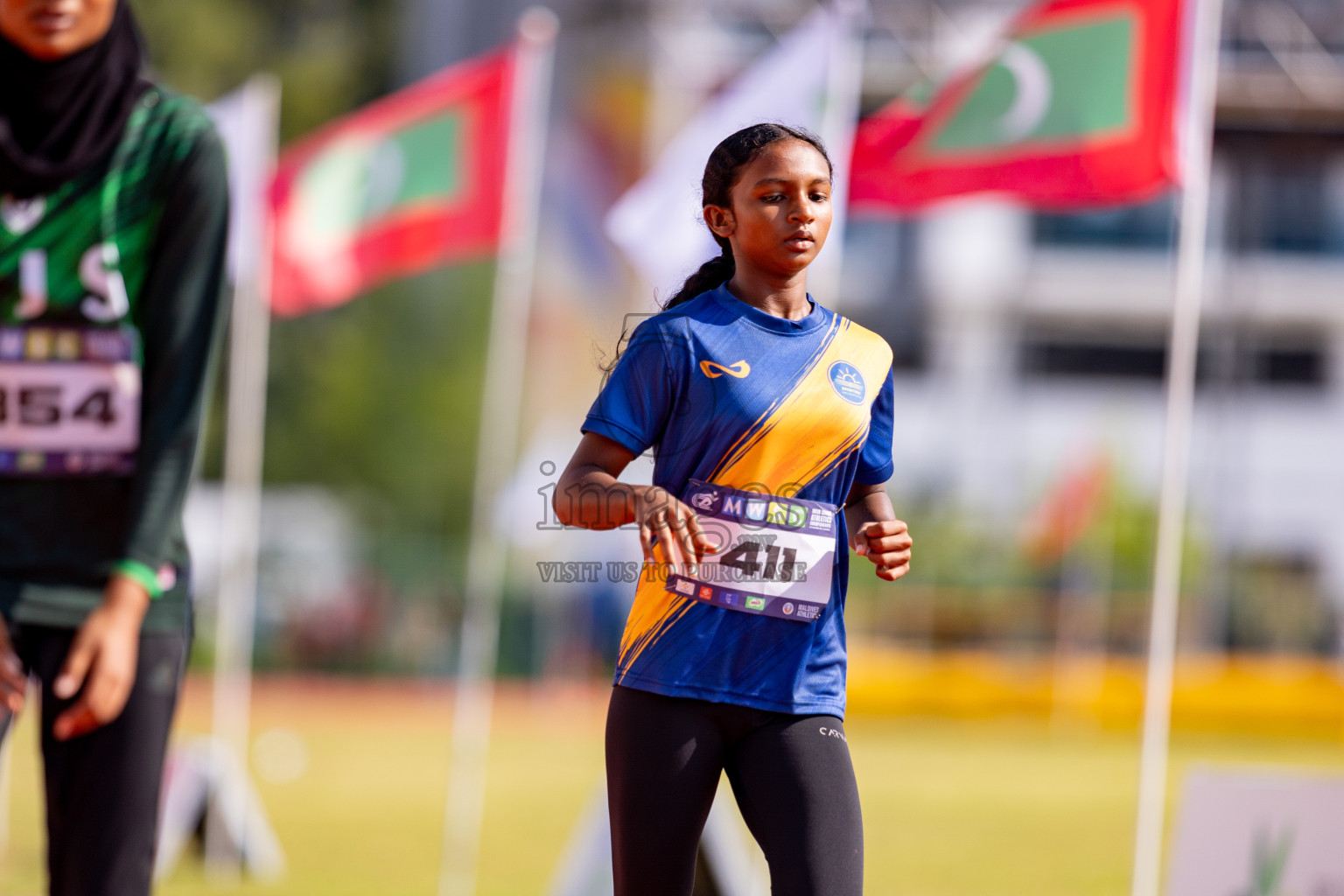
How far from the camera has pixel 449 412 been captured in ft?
125

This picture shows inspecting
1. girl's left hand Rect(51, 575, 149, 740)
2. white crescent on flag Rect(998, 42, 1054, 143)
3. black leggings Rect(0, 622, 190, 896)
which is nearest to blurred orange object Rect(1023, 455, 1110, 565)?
white crescent on flag Rect(998, 42, 1054, 143)

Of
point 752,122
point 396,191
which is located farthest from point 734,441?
point 396,191

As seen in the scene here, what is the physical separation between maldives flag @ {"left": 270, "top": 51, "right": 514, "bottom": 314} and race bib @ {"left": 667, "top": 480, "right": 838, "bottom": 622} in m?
6.82

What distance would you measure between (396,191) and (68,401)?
739 cm

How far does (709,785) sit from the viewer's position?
3061mm

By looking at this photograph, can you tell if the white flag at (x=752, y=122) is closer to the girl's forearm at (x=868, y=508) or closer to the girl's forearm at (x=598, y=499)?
the girl's forearm at (x=868, y=508)

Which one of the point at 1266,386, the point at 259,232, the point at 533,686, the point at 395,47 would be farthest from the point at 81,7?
the point at 395,47

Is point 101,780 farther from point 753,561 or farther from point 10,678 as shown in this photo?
point 753,561

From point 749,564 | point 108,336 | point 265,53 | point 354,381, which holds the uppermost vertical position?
point 265,53

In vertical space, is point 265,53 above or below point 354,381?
above

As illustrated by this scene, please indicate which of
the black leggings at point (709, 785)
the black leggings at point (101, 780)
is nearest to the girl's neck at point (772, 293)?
the black leggings at point (709, 785)

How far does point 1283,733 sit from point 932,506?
15.6 m

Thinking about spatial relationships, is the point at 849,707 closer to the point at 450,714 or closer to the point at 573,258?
the point at 450,714

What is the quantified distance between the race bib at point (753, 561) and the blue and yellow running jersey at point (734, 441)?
0.07ft
